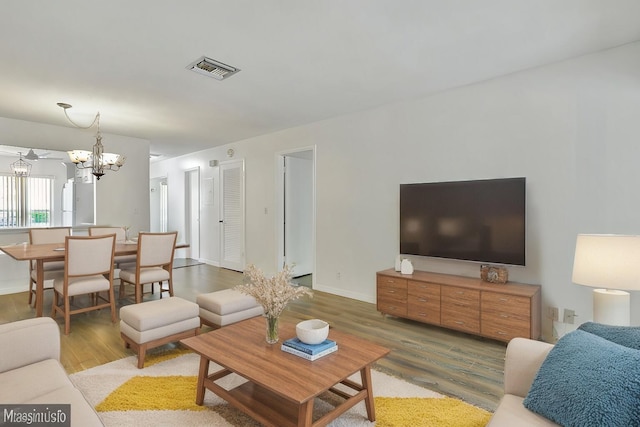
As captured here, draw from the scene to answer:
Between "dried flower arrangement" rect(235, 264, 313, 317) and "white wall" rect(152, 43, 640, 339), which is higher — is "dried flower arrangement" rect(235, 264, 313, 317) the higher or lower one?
the lower one

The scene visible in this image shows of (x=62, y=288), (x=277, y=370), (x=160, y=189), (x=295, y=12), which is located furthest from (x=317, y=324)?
(x=160, y=189)

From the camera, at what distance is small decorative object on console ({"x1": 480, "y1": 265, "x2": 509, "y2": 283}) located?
3.28 m

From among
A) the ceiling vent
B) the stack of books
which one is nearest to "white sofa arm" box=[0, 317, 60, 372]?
the stack of books

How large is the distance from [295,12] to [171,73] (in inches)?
63.6

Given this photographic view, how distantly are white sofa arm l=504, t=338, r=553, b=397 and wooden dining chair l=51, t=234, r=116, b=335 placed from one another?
3.74 meters

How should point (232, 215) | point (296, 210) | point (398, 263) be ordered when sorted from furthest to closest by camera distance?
point (232, 215)
point (296, 210)
point (398, 263)

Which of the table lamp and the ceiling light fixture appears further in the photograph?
the ceiling light fixture

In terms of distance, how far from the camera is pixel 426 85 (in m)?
3.63

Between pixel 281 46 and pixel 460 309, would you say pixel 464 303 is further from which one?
pixel 281 46

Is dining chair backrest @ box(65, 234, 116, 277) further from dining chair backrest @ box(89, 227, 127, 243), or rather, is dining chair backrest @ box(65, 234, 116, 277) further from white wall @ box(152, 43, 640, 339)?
white wall @ box(152, 43, 640, 339)

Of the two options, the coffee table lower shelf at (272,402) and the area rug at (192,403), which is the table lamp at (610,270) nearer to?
the area rug at (192,403)

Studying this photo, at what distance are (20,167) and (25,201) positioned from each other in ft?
1.62

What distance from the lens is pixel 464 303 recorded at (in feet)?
10.6

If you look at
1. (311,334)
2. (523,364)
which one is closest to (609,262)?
(523,364)
